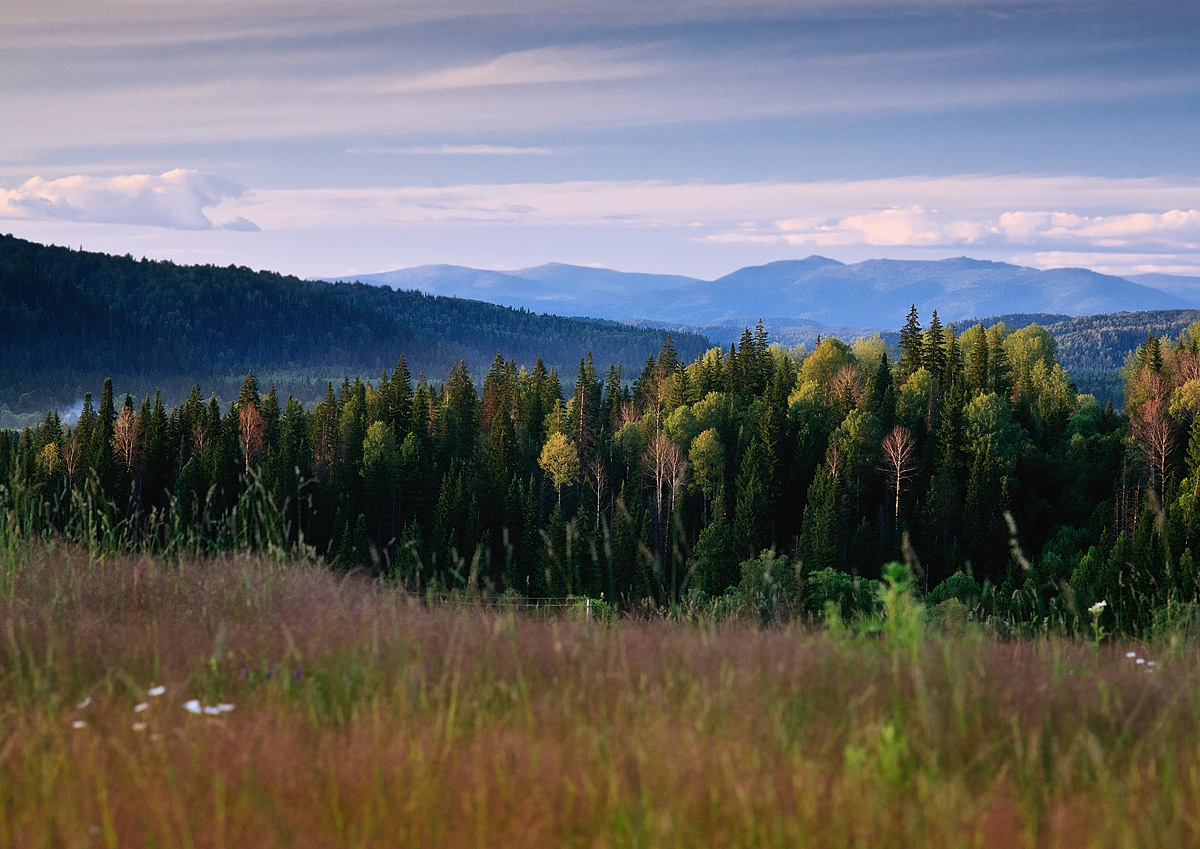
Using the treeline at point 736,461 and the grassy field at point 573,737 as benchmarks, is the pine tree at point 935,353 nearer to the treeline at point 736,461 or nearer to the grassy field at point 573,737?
the treeline at point 736,461

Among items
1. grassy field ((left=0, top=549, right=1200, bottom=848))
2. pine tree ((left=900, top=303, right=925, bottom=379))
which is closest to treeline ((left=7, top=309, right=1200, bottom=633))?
pine tree ((left=900, top=303, right=925, bottom=379))

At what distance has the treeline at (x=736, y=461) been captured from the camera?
10600 centimetres

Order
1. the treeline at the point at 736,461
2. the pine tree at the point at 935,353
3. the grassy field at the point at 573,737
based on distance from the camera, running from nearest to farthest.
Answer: the grassy field at the point at 573,737 < the treeline at the point at 736,461 < the pine tree at the point at 935,353

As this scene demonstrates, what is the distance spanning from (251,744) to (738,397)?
125 metres

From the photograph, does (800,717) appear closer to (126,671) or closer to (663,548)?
(126,671)

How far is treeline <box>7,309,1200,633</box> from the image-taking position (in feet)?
348

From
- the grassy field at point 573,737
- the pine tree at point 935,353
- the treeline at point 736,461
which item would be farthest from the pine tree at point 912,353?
the grassy field at point 573,737

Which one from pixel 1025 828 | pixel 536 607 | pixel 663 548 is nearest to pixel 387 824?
pixel 1025 828

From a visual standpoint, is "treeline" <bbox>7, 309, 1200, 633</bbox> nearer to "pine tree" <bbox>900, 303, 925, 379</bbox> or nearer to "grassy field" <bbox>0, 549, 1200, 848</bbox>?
"pine tree" <bbox>900, 303, 925, 379</bbox>

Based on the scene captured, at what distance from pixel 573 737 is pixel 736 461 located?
385 feet

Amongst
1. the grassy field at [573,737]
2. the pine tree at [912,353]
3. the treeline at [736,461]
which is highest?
the pine tree at [912,353]

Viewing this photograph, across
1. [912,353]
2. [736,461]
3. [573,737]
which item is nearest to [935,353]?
[912,353]

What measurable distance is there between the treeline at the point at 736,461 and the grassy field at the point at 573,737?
8137 cm

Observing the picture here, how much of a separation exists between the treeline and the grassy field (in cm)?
8137
